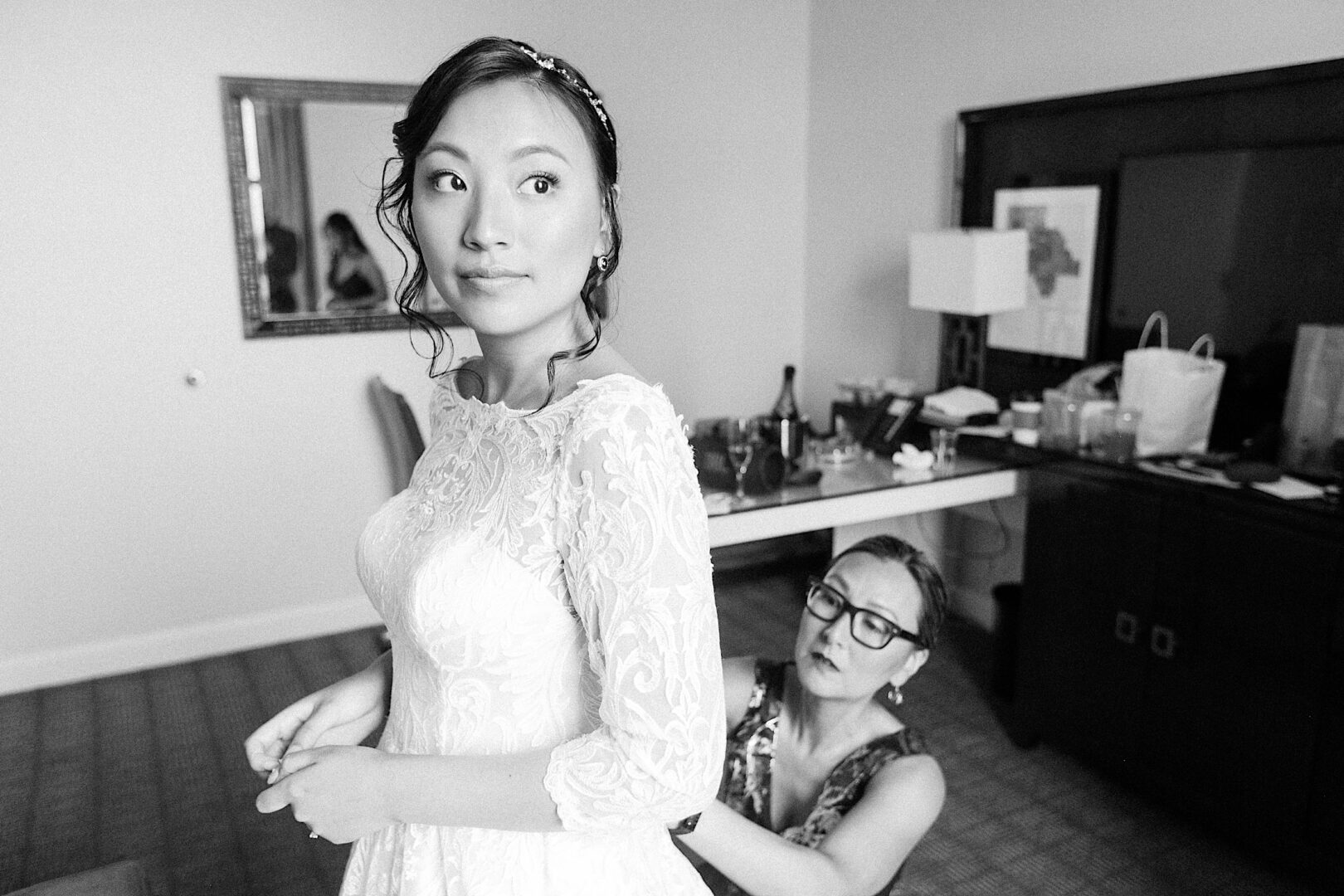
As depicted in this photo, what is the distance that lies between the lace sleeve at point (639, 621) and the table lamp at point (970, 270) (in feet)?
8.76

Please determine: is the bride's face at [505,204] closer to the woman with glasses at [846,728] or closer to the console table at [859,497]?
the woman with glasses at [846,728]

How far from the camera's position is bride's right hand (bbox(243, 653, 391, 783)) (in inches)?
45.3

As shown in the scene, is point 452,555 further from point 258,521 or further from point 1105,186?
point 258,521

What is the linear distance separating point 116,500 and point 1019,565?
10.6 feet

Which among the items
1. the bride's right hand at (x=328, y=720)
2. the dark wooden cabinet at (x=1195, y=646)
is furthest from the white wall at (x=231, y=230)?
the bride's right hand at (x=328, y=720)

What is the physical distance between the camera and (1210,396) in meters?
2.84

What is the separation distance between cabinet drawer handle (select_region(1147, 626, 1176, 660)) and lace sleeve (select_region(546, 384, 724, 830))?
82.4 inches

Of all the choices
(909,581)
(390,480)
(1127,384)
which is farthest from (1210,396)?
(390,480)

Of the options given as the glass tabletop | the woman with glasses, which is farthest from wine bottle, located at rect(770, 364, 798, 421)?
the woman with glasses

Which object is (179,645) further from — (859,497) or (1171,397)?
(1171,397)

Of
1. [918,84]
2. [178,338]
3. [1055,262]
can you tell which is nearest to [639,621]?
[1055,262]

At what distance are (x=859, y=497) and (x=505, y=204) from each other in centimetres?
211

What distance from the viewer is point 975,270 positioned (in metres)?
3.30

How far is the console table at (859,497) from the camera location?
2715mm
